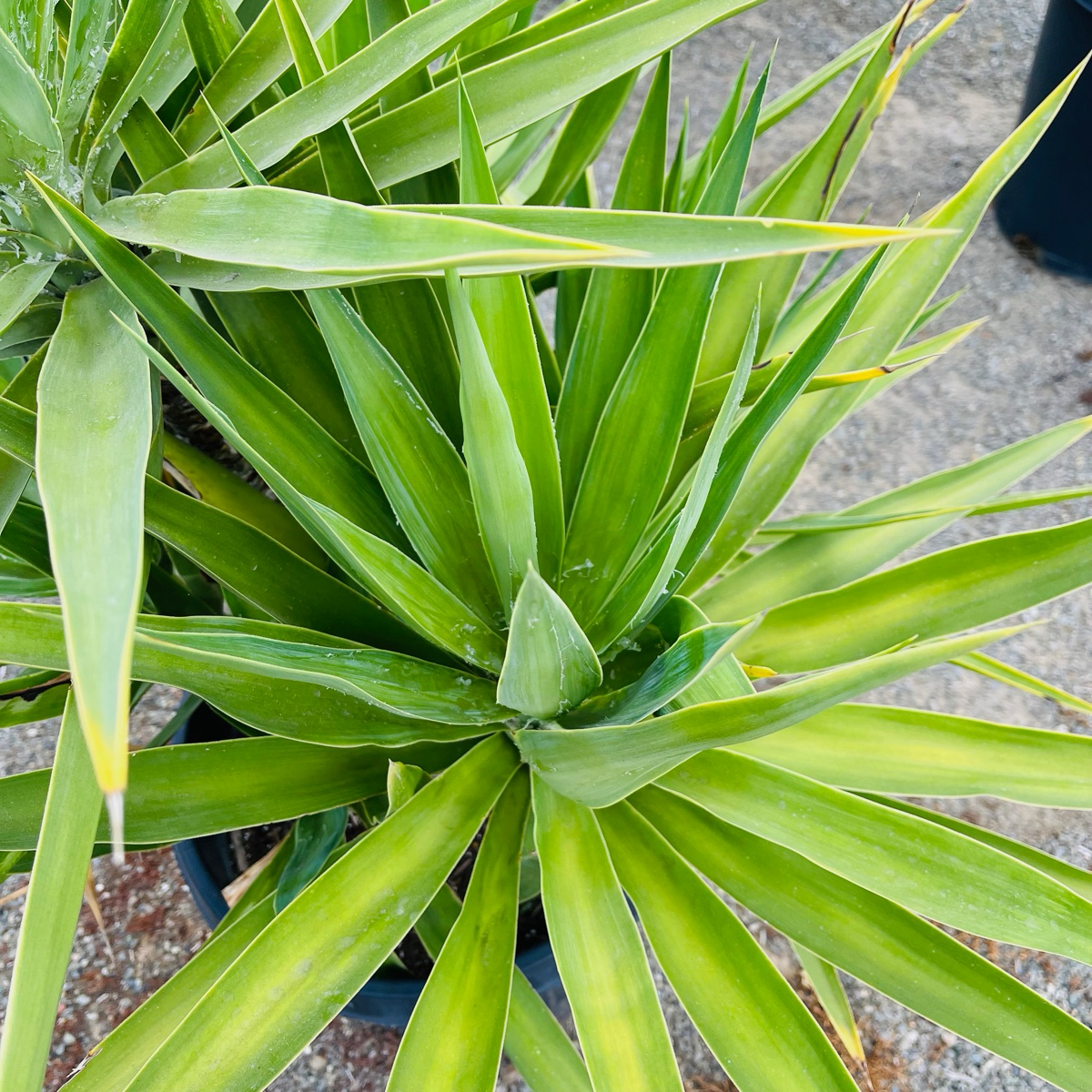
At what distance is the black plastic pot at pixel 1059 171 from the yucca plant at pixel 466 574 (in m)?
1.00

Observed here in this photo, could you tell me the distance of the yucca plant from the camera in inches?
18.2

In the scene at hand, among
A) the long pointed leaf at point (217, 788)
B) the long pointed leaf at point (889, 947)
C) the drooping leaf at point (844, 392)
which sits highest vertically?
the drooping leaf at point (844, 392)

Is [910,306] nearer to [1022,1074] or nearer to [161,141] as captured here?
[161,141]

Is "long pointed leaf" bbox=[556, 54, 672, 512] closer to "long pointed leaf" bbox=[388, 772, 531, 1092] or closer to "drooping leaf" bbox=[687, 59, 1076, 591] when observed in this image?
"drooping leaf" bbox=[687, 59, 1076, 591]

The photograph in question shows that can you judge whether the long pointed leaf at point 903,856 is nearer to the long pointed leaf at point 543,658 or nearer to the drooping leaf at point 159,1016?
the long pointed leaf at point 543,658

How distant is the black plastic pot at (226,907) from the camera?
76 cm

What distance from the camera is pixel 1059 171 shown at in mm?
1618

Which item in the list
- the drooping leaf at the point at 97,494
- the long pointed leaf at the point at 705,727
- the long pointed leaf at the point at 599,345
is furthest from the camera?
the long pointed leaf at the point at 599,345

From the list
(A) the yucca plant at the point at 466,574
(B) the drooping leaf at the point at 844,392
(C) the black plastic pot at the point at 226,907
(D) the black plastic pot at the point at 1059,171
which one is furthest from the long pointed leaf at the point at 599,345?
(D) the black plastic pot at the point at 1059,171

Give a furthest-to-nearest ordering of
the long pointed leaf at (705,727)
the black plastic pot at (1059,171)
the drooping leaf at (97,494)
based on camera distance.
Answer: the black plastic pot at (1059,171)
the long pointed leaf at (705,727)
the drooping leaf at (97,494)

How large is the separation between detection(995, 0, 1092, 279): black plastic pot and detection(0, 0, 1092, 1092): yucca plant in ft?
3.27

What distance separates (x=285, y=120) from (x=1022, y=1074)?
123cm

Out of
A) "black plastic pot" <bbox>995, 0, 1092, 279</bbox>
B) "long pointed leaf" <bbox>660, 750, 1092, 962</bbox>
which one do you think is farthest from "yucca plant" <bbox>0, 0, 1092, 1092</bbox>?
"black plastic pot" <bbox>995, 0, 1092, 279</bbox>

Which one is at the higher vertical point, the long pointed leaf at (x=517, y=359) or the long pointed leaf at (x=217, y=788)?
the long pointed leaf at (x=517, y=359)
